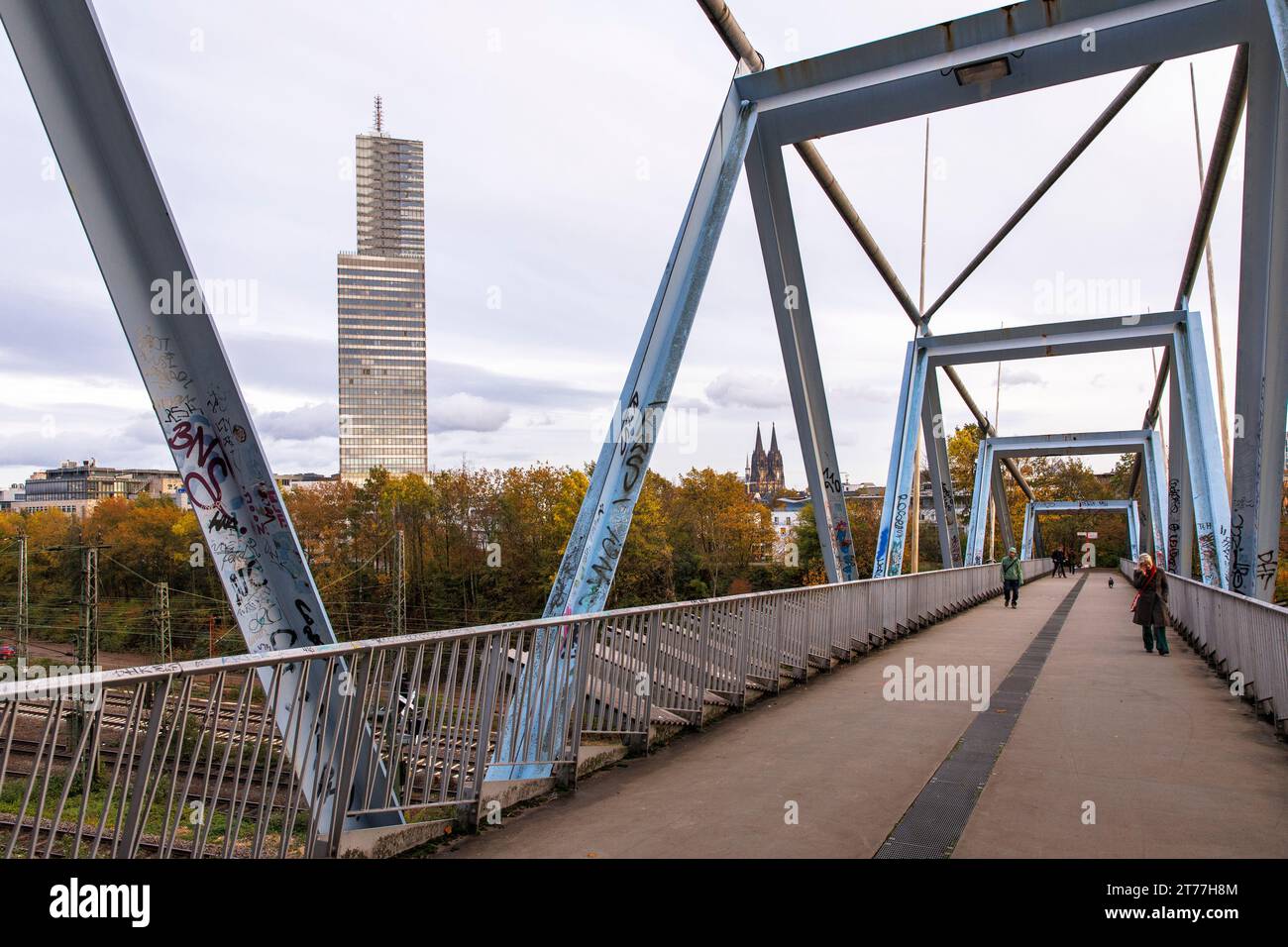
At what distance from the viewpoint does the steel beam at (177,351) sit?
12.0 feet

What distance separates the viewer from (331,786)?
12.8 ft

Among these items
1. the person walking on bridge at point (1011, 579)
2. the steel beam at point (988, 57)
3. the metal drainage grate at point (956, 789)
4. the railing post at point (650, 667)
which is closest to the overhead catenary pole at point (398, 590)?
the person walking on bridge at point (1011, 579)

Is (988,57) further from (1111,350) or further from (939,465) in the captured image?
(939,465)

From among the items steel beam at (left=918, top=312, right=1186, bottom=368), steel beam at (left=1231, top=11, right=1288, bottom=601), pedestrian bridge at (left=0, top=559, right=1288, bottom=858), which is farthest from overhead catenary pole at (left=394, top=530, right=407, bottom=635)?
steel beam at (left=1231, top=11, right=1288, bottom=601)

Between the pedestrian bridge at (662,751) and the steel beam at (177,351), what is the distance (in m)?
0.21

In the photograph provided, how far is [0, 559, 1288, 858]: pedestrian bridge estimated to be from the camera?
10.8 feet

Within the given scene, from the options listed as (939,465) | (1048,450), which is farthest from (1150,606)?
(1048,450)

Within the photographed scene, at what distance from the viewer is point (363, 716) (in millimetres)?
3980

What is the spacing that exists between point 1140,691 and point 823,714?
375 centimetres

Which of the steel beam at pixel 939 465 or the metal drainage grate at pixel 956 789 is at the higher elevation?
the steel beam at pixel 939 465

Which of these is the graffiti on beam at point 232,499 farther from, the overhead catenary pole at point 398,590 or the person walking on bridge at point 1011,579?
the overhead catenary pole at point 398,590

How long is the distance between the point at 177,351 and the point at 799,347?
383 inches
